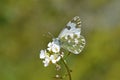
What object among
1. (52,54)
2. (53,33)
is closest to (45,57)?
(52,54)

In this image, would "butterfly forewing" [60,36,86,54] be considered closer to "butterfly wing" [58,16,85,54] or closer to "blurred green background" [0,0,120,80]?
"butterfly wing" [58,16,85,54]

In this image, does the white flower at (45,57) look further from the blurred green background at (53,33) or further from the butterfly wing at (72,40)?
the blurred green background at (53,33)

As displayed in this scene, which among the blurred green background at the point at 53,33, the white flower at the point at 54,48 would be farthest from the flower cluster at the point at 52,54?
the blurred green background at the point at 53,33

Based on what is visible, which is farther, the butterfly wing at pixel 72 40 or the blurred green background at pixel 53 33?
the blurred green background at pixel 53 33

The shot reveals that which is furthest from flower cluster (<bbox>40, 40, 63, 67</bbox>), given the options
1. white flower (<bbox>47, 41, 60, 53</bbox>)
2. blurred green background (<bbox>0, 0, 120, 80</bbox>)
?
blurred green background (<bbox>0, 0, 120, 80</bbox>)

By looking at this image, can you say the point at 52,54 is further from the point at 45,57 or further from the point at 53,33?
the point at 53,33
